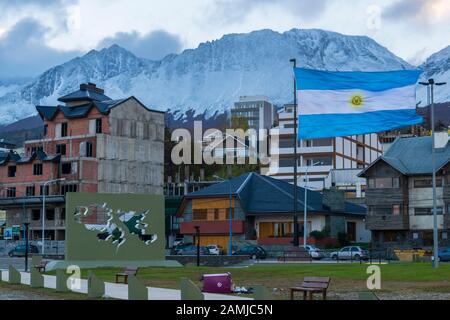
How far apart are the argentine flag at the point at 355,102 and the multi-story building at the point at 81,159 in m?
86.8

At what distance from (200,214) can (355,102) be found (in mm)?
71580

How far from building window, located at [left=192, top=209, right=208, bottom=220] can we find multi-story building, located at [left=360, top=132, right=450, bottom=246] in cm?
1846

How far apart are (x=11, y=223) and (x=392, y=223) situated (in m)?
56.6

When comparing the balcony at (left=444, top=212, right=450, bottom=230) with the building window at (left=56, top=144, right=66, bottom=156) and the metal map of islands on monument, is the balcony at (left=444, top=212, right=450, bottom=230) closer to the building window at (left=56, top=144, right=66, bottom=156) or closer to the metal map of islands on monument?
the metal map of islands on monument

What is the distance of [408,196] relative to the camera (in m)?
84.6

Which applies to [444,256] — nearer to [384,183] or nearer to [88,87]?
[384,183]

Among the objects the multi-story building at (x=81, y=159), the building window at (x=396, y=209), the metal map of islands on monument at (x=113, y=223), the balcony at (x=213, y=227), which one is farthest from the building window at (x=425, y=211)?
the multi-story building at (x=81, y=159)

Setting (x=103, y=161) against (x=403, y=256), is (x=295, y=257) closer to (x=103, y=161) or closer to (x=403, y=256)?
(x=403, y=256)

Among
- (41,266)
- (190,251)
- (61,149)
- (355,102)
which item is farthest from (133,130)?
(355,102)

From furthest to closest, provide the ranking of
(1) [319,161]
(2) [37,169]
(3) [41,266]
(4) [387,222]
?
(1) [319,161], (2) [37,169], (4) [387,222], (3) [41,266]

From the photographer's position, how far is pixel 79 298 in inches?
1098

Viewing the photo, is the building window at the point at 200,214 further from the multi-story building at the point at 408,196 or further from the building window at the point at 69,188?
the building window at the point at 69,188

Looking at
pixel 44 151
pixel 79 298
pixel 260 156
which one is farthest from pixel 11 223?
pixel 79 298

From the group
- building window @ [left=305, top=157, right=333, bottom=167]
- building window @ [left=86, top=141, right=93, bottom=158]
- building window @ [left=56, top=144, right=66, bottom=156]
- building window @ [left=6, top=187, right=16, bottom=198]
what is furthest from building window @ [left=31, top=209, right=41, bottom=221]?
building window @ [left=305, top=157, right=333, bottom=167]
